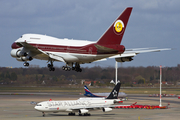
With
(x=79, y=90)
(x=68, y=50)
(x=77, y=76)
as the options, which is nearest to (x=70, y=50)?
(x=68, y=50)

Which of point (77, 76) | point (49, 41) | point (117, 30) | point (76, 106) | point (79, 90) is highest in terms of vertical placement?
point (117, 30)

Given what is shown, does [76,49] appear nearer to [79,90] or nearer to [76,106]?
[76,106]

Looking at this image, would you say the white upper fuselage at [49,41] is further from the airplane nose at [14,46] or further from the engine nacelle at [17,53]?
the engine nacelle at [17,53]

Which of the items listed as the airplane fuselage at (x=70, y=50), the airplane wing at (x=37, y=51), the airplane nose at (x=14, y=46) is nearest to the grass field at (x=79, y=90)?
the airplane nose at (x=14, y=46)

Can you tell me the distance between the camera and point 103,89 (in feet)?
513

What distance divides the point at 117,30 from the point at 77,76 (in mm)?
95909

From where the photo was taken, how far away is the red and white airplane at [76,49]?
52.2 meters

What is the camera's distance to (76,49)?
55.2m

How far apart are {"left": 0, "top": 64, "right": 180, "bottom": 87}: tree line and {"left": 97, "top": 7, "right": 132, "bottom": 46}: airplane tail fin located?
90.7 metres

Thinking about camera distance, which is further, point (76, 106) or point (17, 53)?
point (76, 106)

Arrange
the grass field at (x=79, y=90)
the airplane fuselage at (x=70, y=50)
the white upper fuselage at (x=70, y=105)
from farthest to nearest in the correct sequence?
the grass field at (x=79, y=90) → the white upper fuselage at (x=70, y=105) → the airplane fuselage at (x=70, y=50)

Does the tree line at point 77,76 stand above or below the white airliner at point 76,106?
above

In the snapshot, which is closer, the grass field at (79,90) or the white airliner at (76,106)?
the white airliner at (76,106)

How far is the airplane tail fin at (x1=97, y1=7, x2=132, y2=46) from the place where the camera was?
5178cm
